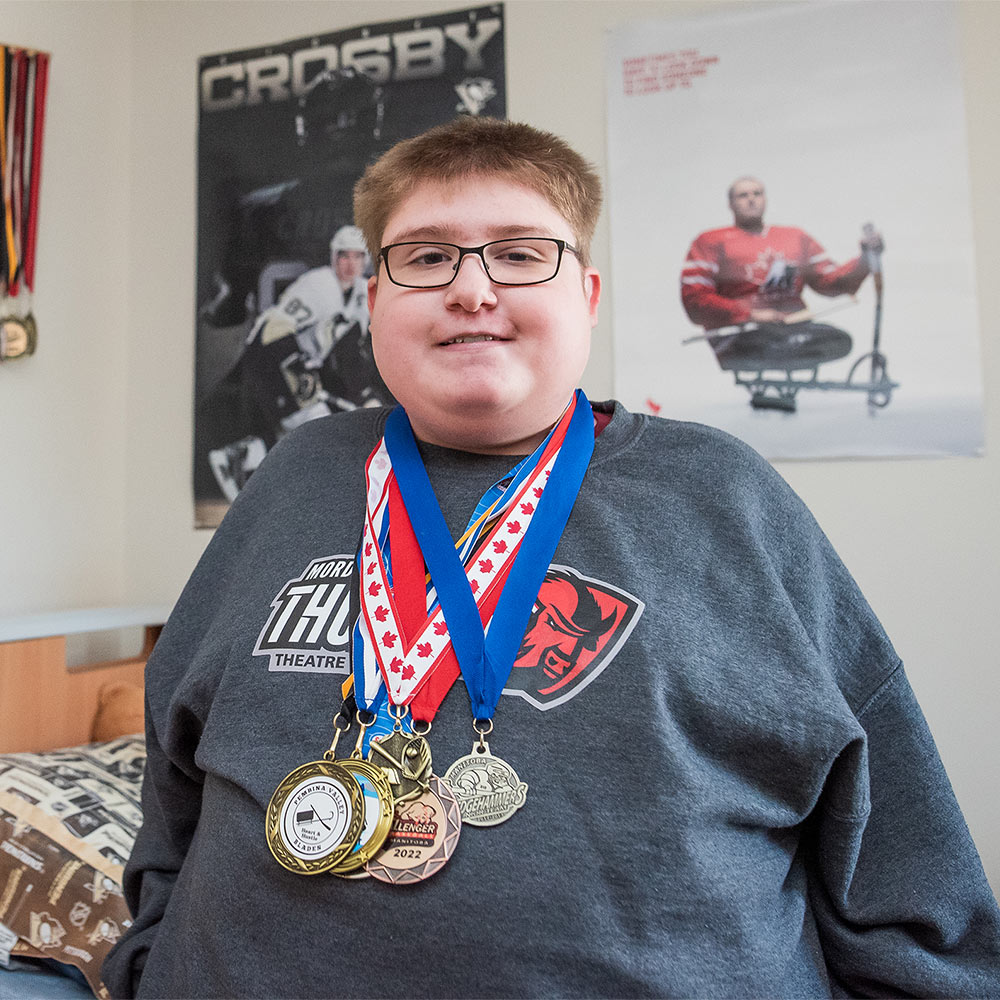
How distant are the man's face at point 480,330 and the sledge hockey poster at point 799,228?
1.12 meters

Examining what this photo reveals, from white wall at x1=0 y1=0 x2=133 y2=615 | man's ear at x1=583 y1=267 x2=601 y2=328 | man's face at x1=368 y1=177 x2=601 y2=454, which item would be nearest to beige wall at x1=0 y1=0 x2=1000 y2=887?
white wall at x1=0 y1=0 x2=133 y2=615

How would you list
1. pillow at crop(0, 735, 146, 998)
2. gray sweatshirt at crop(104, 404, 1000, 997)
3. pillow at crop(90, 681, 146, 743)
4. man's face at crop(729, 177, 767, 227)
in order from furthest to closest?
man's face at crop(729, 177, 767, 227) < pillow at crop(90, 681, 146, 743) < pillow at crop(0, 735, 146, 998) < gray sweatshirt at crop(104, 404, 1000, 997)

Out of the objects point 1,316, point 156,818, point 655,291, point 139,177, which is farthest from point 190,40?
point 156,818

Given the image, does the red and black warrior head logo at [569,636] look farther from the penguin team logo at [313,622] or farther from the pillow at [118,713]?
the pillow at [118,713]

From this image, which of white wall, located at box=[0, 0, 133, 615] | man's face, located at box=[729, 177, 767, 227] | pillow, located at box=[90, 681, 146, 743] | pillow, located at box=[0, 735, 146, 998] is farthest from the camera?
white wall, located at box=[0, 0, 133, 615]

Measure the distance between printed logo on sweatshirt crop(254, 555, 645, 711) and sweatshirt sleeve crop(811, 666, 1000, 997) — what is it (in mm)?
233

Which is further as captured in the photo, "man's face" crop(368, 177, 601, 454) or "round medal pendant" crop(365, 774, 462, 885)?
"man's face" crop(368, 177, 601, 454)

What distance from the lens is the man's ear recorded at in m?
0.94

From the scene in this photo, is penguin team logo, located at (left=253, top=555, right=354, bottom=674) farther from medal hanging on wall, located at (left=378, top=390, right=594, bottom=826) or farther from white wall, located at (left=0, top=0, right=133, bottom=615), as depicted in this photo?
white wall, located at (left=0, top=0, right=133, bottom=615)

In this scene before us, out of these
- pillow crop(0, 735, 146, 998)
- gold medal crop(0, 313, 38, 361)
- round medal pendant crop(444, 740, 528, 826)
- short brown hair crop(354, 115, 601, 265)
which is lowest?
pillow crop(0, 735, 146, 998)

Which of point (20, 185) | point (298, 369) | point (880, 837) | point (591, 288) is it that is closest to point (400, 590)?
point (591, 288)

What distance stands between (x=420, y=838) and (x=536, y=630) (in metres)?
0.20

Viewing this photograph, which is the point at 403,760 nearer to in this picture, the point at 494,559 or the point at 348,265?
the point at 494,559

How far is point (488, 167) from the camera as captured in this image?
892 millimetres
